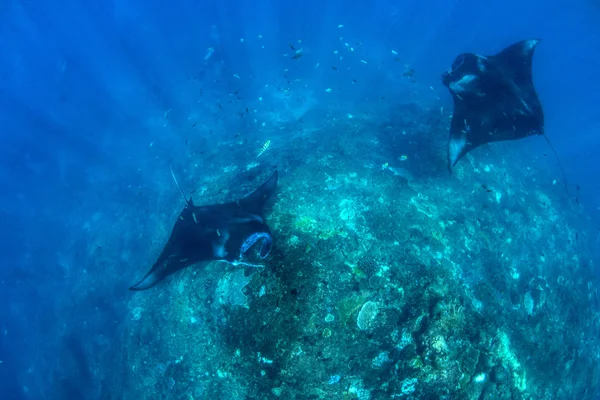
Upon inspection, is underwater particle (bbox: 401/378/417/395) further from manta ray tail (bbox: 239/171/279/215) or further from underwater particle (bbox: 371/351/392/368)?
manta ray tail (bbox: 239/171/279/215)

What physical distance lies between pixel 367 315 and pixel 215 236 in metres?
3.05

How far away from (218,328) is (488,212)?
8.03 m

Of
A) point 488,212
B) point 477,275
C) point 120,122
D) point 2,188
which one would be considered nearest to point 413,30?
point 120,122

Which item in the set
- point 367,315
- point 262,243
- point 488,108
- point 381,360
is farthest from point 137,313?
point 488,108

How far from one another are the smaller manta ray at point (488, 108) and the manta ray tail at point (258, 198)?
4402 mm

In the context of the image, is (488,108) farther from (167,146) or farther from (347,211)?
(167,146)

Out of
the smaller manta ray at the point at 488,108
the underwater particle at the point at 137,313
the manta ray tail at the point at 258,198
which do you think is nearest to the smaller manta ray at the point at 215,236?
the manta ray tail at the point at 258,198

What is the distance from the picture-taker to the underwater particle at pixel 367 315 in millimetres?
5363

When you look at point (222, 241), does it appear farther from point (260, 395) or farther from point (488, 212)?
point (488, 212)

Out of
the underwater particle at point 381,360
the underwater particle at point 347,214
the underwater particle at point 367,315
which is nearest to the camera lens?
the underwater particle at point 381,360

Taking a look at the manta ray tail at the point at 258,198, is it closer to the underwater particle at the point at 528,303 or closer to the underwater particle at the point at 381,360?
the underwater particle at the point at 381,360

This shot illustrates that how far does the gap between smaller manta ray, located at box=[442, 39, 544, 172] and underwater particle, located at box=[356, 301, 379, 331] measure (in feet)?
14.3

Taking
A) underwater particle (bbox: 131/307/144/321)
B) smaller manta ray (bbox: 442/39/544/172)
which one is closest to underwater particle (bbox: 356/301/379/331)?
smaller manta ray (bbox: 442/39/544/172)

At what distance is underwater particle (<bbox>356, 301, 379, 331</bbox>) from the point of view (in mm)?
5363
